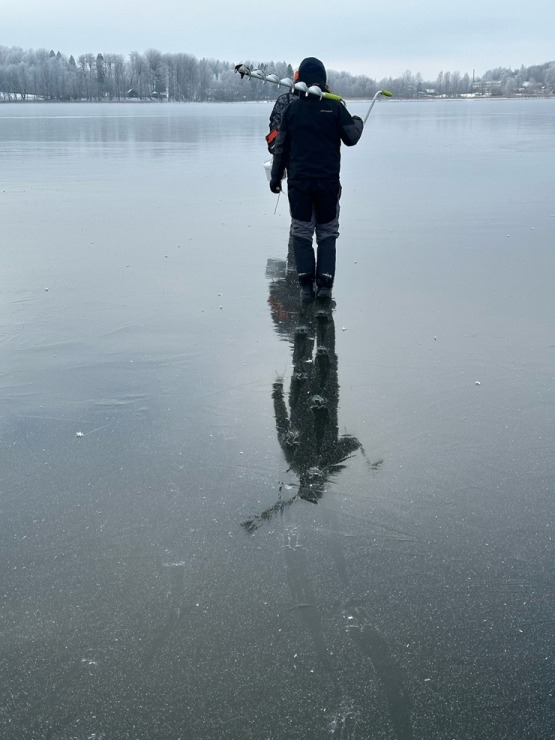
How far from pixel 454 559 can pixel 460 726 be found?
814 mm

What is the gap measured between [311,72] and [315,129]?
0.46 m

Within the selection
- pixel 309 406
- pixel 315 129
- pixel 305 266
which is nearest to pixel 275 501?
pixel 309 406

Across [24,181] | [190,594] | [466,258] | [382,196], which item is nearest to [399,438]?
[190,594]

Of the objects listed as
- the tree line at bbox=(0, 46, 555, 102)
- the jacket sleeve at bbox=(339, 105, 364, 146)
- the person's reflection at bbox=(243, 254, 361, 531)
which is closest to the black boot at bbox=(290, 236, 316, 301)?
the person's reflection at bbox=(243, 254, 361, 531)

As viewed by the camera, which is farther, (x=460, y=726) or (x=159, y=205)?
(x=159, y=205)

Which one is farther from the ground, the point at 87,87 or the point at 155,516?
the point at 87,87

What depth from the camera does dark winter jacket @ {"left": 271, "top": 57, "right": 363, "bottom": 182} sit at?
654cm

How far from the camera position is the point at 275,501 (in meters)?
3.40

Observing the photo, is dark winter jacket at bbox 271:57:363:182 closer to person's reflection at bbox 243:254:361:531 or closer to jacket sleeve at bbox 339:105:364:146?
jacket sleeve at bbox 339:105:364:146

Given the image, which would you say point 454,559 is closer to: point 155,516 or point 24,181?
point 155,516

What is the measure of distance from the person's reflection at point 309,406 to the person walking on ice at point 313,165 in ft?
1.13

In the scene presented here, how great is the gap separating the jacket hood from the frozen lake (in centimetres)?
175

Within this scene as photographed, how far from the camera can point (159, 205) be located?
1176 cm

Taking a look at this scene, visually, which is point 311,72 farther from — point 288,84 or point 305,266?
point 305,266
